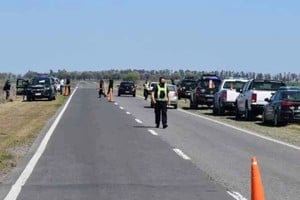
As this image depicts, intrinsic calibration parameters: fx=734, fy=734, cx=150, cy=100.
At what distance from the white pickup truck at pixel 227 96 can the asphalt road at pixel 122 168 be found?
13231mm

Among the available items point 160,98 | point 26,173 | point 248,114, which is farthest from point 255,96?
point 26,173

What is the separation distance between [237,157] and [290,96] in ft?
43.0

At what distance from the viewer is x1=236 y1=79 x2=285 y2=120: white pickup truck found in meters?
34.0

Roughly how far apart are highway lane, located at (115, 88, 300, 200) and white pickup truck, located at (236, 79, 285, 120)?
587 centimetres

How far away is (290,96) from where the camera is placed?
30047mm

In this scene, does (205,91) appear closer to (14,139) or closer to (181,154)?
(14,139)

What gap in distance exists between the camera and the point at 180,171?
575 inches

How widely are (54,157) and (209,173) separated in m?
4.47

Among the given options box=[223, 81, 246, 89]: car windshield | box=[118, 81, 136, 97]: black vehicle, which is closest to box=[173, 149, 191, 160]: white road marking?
box=[223, 81, 246, 89]: car windshield

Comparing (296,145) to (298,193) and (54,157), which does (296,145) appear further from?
(298,193)

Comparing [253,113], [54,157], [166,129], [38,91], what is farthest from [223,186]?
→ [38,91]

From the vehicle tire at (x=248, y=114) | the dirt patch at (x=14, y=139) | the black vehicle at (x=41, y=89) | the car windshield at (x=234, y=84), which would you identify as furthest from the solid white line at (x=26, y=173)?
the black vehicle at (x=41, y=89)

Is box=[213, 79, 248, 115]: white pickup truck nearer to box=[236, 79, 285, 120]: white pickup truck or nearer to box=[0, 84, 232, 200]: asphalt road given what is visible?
box=[236, 79, 285, 120]: white pickup truck

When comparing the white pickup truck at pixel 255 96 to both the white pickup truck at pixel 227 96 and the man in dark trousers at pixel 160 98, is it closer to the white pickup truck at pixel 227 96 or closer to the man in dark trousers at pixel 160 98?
the white pickup truck at pixel 227 96
